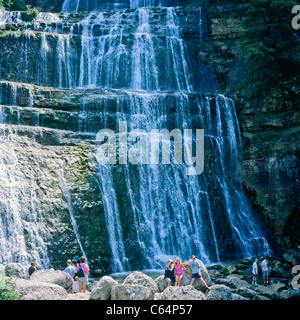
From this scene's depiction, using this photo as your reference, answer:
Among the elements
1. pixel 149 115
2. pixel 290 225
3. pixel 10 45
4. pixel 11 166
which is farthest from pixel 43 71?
pixel 290 225

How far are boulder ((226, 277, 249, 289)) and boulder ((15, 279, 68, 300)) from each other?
26.5 feet

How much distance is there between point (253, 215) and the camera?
28.4 metres

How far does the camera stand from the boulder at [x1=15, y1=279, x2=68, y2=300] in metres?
Result: 12.7

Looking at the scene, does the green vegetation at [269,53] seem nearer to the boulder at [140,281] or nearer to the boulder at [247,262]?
the boulder at [247,262]

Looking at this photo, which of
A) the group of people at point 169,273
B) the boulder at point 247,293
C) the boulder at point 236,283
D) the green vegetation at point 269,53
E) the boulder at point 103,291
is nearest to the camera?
the boulder at point 103,291

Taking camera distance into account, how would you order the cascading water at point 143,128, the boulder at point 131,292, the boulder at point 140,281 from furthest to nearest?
1. the cascading water at point 143,128
2. the boulder at point 140,281
3. the boulder at point 131,292

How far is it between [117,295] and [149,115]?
16.2m

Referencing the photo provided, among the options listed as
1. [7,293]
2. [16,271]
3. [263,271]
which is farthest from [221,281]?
[7,293]

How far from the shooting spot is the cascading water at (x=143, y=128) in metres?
23.9

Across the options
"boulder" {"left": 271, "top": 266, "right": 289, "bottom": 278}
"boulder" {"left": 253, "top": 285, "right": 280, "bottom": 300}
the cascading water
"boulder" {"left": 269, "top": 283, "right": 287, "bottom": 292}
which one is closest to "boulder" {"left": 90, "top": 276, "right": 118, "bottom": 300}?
"boulder" {"left": 253, "top": 285, "right": 280, "bottom": 300}

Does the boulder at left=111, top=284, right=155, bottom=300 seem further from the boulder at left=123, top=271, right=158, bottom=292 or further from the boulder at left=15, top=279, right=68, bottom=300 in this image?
the boulder at left=15, top=279, right=68, bottom=300

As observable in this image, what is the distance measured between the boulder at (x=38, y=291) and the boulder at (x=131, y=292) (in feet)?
5.23

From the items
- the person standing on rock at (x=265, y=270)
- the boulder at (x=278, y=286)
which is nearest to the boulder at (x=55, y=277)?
the person standing on rock at (x=265, y=270)

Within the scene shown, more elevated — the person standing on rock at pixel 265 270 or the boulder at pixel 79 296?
the boulder at pixel 79 296
